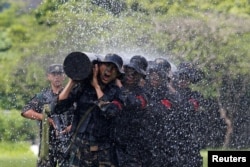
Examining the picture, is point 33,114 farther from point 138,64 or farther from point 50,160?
point 138,64

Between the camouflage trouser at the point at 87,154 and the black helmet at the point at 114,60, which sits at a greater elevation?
the black helmet at the point at 114,60

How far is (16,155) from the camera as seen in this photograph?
61.6 feet

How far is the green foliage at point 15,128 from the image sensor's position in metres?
20.8

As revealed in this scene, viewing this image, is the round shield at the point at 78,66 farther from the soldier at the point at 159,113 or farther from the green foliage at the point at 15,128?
the green foliage at the point at 15,128

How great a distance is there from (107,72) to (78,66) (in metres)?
0.31

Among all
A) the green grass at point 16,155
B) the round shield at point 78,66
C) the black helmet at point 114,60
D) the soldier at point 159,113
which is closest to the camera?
the round shield at point 78,66

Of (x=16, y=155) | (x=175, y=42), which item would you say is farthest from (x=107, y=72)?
(x=175, y=42)

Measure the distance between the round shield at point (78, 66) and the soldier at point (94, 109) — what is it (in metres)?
0.11

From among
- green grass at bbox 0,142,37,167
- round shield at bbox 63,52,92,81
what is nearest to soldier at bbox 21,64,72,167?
round shield at bbox 63,52,92,81

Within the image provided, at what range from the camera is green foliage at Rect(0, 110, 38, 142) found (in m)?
20.8

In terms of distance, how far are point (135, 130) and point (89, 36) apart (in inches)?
318

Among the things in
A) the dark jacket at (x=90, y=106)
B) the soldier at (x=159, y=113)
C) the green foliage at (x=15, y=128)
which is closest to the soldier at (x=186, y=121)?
the soldier at (x=159, y=113)

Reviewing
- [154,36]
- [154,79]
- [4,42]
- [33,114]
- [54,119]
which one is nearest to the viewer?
[154,79]

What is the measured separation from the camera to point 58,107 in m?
8.45
